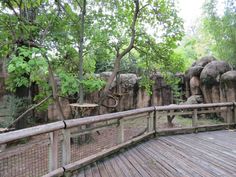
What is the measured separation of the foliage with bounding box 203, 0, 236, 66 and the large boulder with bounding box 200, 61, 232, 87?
0.44 m

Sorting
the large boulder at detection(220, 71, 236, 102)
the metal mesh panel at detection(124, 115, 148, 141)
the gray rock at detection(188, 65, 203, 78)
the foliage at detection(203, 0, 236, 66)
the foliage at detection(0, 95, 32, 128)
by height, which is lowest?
the metal mesh panel at detection(124, 115, 148, 141)

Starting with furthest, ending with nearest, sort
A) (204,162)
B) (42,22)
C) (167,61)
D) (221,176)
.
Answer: (167,61) < (42,22) < (204,162) < (221,176)

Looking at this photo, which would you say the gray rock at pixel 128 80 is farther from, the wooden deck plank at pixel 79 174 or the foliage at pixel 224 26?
the wooden deck plank at pixel 79 174

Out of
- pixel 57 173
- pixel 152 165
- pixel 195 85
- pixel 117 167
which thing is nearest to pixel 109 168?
pixel 117 167

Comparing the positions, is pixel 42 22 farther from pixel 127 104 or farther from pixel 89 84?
pixel 127 104

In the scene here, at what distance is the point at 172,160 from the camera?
12.4 feet

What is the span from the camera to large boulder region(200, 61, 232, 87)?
30.3ft

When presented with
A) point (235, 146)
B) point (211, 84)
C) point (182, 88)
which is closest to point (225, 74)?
point (211, 84)

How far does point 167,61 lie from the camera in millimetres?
6730

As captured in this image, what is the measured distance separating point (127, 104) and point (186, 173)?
9.08m

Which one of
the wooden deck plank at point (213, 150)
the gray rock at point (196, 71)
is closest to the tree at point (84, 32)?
the wooden deck plank at point (213, 150)

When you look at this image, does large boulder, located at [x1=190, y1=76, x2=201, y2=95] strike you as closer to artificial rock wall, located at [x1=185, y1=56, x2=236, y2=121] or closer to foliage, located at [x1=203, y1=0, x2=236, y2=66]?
artificial rock wall, located at [x1=185, y1=56, x2=236, y2=121]

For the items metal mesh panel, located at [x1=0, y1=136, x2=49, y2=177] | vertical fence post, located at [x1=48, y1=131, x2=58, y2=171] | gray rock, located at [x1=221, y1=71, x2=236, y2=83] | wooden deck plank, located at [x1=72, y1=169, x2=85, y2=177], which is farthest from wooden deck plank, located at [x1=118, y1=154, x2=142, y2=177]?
gray rock, located at [x1=221, y1=71, x2=236, y2=83]

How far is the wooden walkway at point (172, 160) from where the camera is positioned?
10.6 ft
